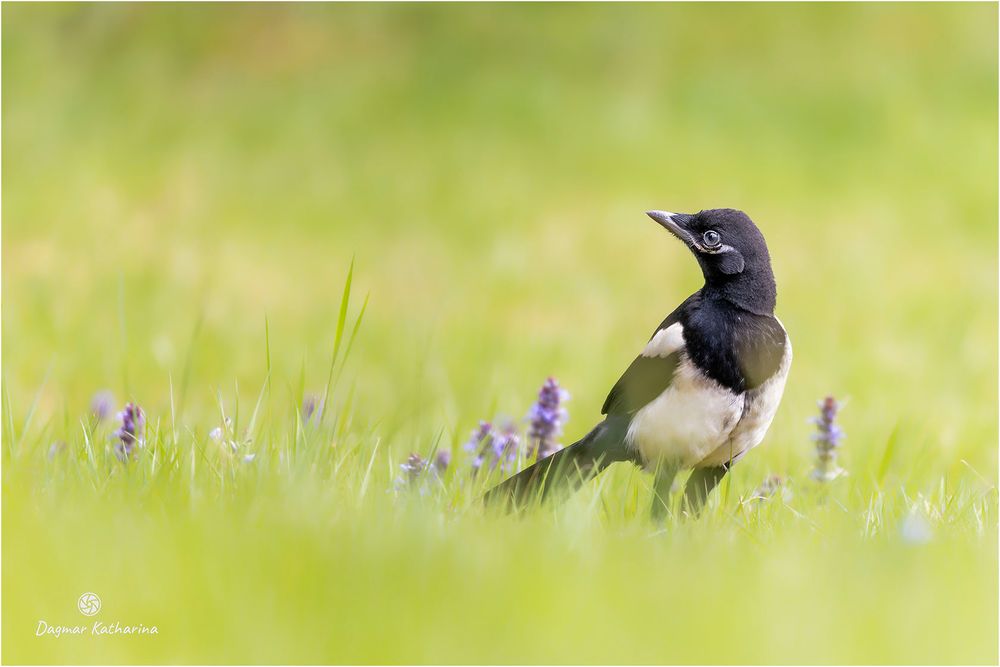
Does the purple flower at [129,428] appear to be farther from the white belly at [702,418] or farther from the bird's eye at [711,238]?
the bird's eye at [711,238]

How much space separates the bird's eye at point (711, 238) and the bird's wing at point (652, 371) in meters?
0.22

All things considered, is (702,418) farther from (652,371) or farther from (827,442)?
(827,442)

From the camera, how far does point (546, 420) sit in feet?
14.0

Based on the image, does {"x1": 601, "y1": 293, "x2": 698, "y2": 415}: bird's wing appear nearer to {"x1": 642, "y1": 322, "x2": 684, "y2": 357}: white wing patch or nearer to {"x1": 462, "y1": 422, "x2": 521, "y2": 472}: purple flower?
{"x1": 642, "y1": 322, "x2": 684, "y2": 357}: white wing patch

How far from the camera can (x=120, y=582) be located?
2588mm

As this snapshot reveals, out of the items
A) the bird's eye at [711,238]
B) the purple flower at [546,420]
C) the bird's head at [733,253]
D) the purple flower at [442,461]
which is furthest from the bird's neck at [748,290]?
the purple flower at [442,461]

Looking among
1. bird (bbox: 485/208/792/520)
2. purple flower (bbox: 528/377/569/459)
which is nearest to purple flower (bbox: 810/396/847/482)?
bird (bbox: 485/208/792/520)

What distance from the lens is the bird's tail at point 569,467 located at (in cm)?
350

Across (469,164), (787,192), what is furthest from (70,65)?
(787,192)

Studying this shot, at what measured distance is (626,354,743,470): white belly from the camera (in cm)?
379

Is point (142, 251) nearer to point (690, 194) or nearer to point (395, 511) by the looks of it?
point (690, 194)

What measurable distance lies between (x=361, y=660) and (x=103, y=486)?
123 centimetres

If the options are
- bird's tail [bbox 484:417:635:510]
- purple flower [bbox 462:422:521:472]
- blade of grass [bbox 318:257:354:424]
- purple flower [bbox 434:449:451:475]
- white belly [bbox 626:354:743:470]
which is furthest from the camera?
purple flower [bbox 434:449:451:475]

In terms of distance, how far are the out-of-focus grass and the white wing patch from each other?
0.47 meters
